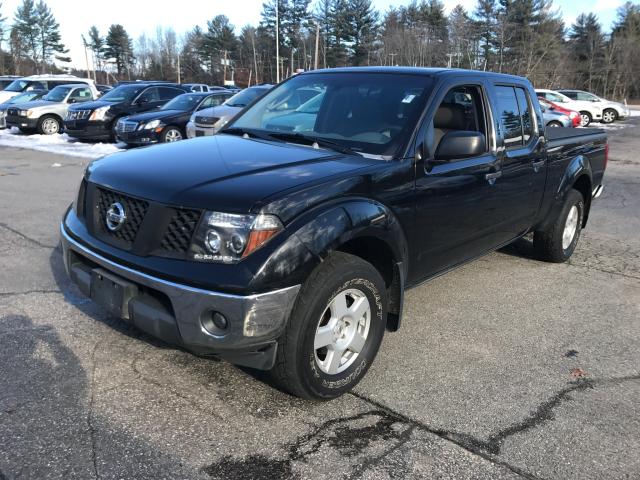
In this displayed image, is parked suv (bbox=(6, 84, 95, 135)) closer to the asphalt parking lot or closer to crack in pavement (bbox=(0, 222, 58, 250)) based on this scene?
crack in pavement (bbox=(0, 222, 58, 250))

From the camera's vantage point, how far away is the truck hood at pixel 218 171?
8.91ft

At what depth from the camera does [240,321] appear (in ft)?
8.41

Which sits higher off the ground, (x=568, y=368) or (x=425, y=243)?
(x=425, y=243)

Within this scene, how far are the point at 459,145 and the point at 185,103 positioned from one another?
1326cm

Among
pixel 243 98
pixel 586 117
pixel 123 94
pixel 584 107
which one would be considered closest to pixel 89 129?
pixel 123 94

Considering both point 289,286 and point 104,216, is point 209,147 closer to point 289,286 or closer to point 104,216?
point 104,216

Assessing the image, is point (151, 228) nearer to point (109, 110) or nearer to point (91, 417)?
point (91, 417)

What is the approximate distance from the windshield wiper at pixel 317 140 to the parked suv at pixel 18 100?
18.9 m

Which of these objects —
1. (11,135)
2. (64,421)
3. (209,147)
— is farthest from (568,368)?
(11,135)

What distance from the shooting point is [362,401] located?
3125 millimetres

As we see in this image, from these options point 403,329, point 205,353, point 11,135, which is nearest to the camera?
point 205,353

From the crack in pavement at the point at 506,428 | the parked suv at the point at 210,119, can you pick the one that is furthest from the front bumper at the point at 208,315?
the parked suv at the point at 210,119

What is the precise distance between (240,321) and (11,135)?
19790 millimetres

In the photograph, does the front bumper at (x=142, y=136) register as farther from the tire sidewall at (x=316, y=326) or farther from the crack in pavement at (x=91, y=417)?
the tire sidewall at (x=316, y=326)
